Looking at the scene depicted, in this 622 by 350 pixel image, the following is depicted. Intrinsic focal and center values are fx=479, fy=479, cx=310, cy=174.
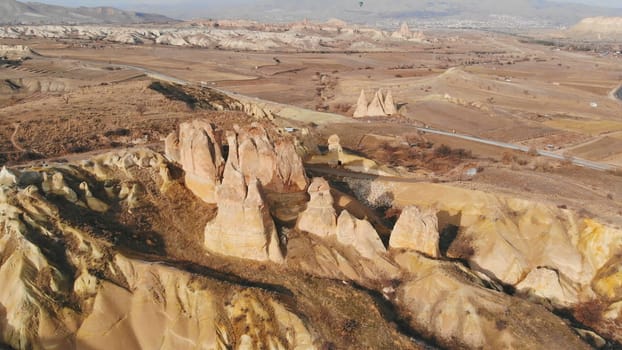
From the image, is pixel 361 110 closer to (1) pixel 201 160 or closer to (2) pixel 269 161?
(2) pixel 269 161

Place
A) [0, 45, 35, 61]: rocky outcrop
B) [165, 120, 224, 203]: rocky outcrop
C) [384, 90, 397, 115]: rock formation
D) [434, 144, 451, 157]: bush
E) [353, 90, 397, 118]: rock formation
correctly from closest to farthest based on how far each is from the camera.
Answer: [165, 120, 224, 203]: rocky outcrop → [434, 144, 451, 157]: bush → [353, 90, 397, 118]: rock formation → [384, 90, 397, 115]: rock formation → [0, 45, 35, 61]: rocky outcrop

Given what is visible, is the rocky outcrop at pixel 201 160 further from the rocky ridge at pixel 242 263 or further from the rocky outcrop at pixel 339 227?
the rocky outcrop at pixel 339 227

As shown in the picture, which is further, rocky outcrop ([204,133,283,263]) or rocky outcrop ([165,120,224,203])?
rocky outcrop ([165,120,224,203])

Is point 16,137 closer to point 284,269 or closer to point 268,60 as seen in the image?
point 284,269

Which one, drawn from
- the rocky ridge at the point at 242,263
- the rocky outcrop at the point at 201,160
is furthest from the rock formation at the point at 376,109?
the rocky outcrop at the point at 201,160

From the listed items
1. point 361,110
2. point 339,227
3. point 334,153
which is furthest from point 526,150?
point 339,227

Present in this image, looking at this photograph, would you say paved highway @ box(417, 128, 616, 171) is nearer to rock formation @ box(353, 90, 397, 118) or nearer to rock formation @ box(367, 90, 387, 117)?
rock formation @ box(367, 90, 387, 117)

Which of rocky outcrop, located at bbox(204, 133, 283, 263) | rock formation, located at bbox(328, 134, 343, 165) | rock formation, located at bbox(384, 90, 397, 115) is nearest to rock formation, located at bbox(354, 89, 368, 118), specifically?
rock formation, located at bbox(384, 90, 397, 115)
